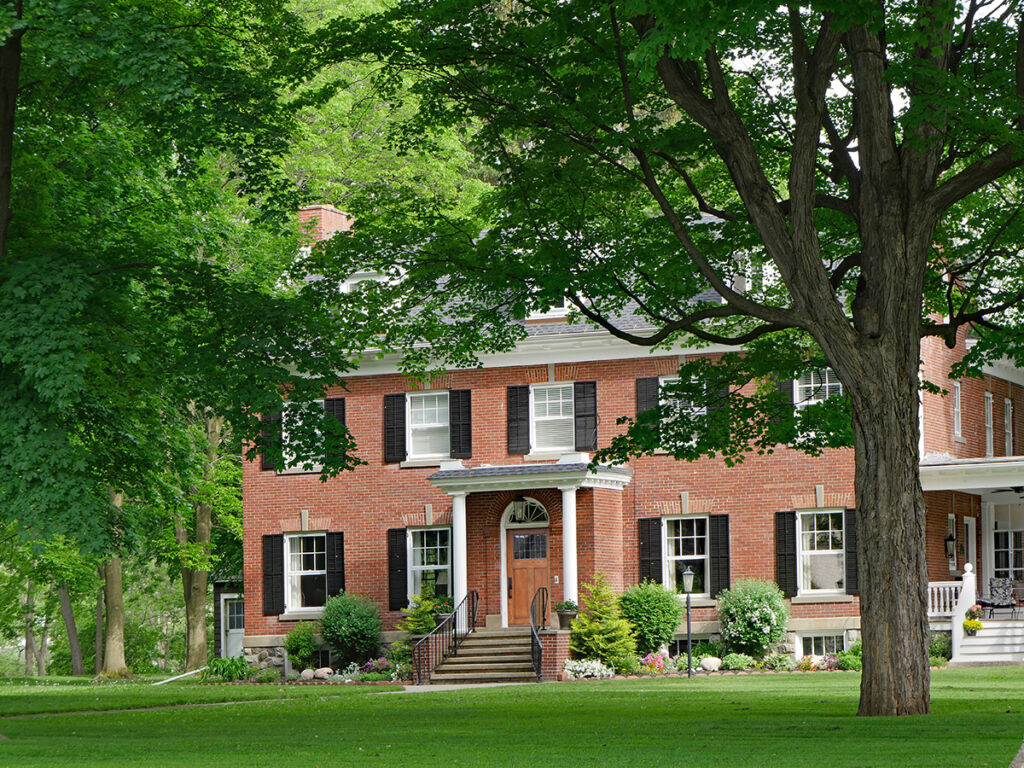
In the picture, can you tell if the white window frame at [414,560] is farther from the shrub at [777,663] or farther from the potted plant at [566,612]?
the shrub at [777,663]

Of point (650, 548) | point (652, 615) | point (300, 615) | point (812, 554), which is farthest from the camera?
point (300, 615)

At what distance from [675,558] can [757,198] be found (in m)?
15.8

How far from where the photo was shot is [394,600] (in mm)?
30375

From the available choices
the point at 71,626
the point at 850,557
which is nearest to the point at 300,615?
the point at 850,557

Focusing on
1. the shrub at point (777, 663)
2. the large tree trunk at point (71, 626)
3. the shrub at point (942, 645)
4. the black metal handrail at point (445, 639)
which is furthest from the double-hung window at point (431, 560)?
the large tree trunk at point (71, 626)

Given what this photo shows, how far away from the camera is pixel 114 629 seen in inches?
1502

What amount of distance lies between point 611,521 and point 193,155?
14825mm

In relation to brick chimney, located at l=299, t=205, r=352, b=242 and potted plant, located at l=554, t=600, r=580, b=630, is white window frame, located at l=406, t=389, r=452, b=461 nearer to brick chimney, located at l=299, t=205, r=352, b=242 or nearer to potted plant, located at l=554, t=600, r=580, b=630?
brick chimney, located at l=299, t=205, r=352, b=242

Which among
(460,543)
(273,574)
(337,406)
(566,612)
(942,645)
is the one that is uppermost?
(337,406)

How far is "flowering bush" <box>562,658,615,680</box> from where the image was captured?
2641 centimetres

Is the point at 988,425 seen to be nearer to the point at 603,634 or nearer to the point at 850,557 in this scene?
the point at 850,557

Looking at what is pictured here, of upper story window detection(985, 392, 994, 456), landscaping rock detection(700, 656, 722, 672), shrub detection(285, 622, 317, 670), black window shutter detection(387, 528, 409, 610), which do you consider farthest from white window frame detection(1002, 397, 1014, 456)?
shrub detection(285, 622, 317, 670)

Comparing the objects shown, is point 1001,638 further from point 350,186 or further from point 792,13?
point 350,186

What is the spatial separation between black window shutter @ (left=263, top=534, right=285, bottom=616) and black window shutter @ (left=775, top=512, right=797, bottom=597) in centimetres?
1114
